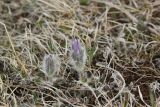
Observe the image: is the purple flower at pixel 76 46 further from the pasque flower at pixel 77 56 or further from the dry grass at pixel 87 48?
the dry grass at pixel 87 48

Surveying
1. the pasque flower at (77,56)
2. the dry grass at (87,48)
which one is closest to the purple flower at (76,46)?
the pasque flower at (77,56)

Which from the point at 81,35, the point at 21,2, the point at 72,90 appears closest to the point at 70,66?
the point at 72,90

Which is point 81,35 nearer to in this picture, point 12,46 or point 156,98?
point 12,46

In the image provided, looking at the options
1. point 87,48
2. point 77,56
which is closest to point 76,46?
point 77,56

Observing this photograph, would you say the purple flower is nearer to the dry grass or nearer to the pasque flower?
the pasque flower

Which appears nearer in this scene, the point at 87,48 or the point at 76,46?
the point at 76,46

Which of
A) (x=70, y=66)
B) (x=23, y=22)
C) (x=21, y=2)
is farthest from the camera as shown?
(x=21, y=2)

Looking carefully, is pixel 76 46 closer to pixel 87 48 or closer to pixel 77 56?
pixel 77 56

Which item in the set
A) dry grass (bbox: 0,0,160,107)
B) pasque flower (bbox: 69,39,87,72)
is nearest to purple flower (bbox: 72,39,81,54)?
pasque flower (bbox: 69,39,87,72)
